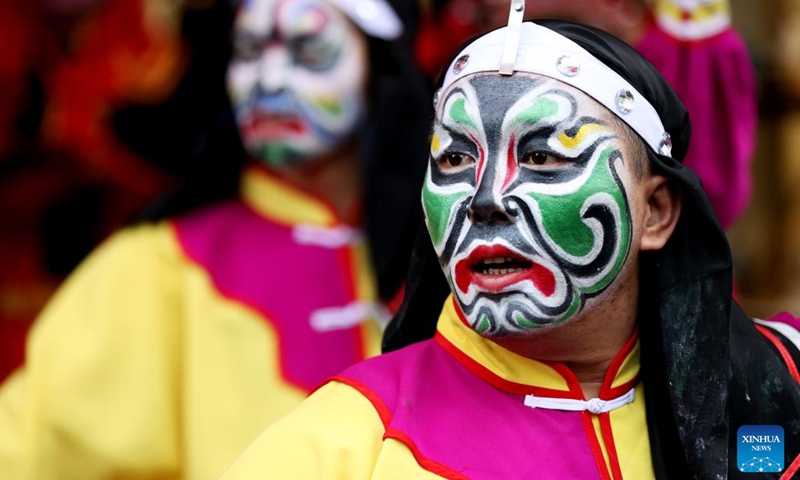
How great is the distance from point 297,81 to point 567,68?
182 cm

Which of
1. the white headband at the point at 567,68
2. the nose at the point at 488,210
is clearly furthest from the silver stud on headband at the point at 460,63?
the nose at the point at 488,210

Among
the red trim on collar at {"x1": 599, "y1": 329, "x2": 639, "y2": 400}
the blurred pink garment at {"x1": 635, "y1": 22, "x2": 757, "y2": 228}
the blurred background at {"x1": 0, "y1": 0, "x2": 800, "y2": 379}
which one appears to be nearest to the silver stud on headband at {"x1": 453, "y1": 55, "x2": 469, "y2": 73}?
the red trim on collar at {"x1": 599, "y1": 329, "x2": 639, "y2": 400}

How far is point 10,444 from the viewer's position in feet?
13.6

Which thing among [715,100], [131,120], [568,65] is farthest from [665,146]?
[131,120]

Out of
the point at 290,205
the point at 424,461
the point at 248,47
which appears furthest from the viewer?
the point at 290,205

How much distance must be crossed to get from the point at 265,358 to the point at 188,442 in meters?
0.31

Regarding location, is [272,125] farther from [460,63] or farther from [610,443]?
[610,443]

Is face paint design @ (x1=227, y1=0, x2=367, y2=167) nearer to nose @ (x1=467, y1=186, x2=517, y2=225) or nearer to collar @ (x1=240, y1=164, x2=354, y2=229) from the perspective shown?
collar @ (x1=240, y1=164, x2=354, y2=229)

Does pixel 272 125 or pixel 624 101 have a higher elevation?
pixel 624 101

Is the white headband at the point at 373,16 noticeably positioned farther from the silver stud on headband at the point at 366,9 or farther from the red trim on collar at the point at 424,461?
the red trim on collar at the point at 424,461

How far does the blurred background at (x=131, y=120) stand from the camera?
205 inches

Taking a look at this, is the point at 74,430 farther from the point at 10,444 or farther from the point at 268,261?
the point at 268,261

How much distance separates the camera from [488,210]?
2678 millimetres

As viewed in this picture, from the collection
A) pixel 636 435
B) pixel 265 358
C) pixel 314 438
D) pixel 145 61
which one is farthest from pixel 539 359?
pixel 145 61
